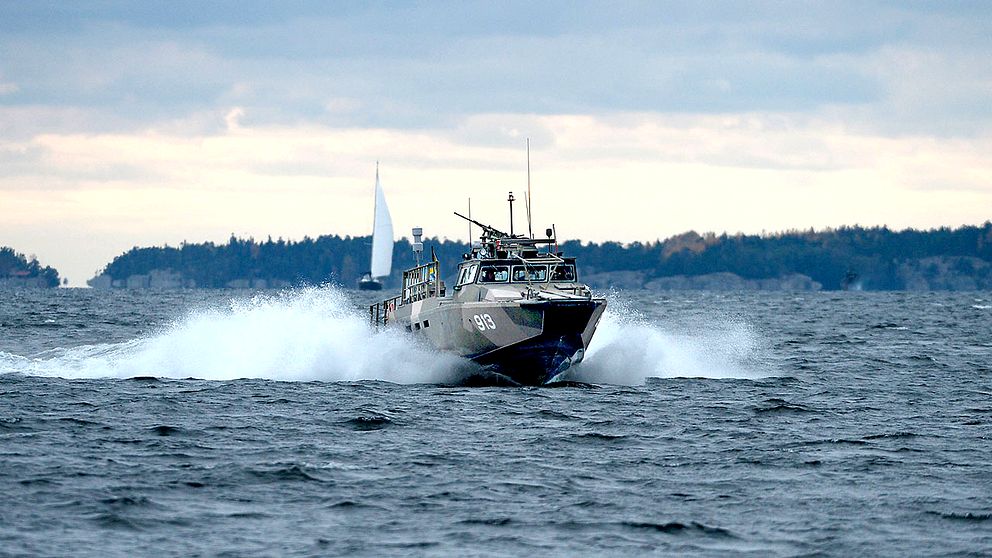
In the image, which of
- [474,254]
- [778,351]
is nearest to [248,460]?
[474,254]

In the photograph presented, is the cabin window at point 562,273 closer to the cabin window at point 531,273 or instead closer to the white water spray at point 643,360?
the cabin window at point 531,273

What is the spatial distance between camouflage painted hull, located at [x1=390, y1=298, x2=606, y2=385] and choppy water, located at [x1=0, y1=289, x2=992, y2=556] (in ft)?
3.19

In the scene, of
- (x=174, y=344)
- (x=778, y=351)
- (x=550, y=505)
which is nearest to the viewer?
(x=550, y=505)

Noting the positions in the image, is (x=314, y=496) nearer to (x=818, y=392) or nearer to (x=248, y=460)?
(x=248, y=460)

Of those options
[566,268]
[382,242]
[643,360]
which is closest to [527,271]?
[566,268]

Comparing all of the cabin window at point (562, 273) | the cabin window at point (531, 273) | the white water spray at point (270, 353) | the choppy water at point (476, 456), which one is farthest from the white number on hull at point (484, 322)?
the cabin window at point (562, 273)

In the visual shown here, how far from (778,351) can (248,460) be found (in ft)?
115

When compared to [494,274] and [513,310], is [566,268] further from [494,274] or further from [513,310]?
[513,310]

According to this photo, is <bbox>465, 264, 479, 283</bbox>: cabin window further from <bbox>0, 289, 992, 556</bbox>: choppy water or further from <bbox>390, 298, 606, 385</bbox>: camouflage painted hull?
<bbox>0, 289, 992, 556</bbox>: choppy water

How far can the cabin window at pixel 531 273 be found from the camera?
3488 centimetres

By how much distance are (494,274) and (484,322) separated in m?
2.14

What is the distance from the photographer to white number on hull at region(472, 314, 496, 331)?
1298 inches

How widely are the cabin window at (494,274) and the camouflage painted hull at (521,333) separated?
1097mm

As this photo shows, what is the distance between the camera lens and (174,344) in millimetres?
44438
